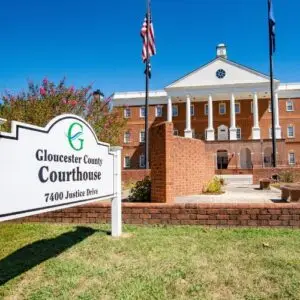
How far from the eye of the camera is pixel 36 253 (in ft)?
17.2

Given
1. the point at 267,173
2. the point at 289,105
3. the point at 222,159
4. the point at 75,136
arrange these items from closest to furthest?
the point at 75,136, the point at 267,173, the point at 222,159, the point at 289,105

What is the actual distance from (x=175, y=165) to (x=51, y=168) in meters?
7.46

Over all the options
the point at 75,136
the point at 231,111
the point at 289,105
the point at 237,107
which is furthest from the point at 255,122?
the point at 75,136

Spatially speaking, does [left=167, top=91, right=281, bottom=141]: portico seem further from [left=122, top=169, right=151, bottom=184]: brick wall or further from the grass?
the grass

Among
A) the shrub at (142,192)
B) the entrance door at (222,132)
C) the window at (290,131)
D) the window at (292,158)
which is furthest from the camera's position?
the entrance door at (222,132)

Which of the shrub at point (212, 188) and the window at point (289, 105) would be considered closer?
the shrub at point (212, 188)

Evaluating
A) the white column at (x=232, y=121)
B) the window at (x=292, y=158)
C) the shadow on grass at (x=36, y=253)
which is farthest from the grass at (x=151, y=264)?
the window at (x=292, y=158)

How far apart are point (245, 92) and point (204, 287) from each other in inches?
1806

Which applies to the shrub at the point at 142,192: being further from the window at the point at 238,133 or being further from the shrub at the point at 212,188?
the window at the point at 238,133

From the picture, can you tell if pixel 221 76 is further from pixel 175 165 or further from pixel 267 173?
pixel 175 165

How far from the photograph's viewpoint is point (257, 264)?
4.70 m

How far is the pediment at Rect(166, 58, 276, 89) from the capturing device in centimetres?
4688

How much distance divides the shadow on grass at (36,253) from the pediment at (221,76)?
1717 inches

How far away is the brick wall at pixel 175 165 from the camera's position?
8352 millimetres
